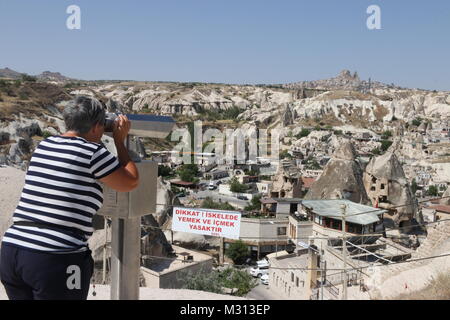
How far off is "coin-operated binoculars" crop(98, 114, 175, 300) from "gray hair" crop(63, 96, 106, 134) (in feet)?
1.68

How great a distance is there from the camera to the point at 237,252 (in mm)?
21922

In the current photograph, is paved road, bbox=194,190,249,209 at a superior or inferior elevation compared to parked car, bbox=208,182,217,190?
inferior

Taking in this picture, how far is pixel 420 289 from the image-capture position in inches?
188

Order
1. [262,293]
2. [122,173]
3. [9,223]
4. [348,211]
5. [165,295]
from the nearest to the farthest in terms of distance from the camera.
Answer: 1. [122,173]
2. [165,295]
3. [9,223]
4. [262,293]
5. [348,211]

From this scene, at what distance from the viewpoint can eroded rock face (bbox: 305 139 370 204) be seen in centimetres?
2069

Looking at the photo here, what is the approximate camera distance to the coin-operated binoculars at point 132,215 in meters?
2.76

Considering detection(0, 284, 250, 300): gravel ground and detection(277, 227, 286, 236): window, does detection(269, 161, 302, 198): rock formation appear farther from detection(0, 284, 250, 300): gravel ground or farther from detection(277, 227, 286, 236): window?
detection(0, 284, 250, 300): gravel ground

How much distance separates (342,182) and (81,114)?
771 inches

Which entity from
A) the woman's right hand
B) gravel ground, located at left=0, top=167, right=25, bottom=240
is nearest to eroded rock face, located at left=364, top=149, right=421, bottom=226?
gravel ground, located at left=0, top=167, right=25, bottom=240

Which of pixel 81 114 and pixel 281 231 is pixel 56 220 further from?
pixel 281 231

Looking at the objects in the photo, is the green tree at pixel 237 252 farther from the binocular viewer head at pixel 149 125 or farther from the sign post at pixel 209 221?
the binocular viewer head at pixel 149 125

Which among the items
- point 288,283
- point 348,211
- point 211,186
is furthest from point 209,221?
point 211,186

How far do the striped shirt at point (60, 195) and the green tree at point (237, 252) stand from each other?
20.1m

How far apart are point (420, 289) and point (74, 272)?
3916 millimetres
